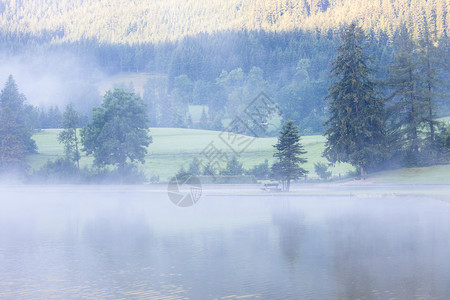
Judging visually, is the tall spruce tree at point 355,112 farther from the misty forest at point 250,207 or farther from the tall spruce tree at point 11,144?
the tall spruce tree at point 11,144

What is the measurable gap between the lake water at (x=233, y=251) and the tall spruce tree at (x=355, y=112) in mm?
18196

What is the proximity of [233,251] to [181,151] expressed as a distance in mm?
79694

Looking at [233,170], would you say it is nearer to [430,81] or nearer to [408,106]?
[408,106]

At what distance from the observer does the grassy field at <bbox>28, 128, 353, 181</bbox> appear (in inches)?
3617

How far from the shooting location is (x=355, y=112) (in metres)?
66.4

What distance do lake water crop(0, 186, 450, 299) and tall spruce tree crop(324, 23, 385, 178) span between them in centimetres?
1820

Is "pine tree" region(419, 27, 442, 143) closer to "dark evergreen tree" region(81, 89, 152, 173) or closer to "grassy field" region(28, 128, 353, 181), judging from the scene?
"grassy field" region(28, 128, 353, 181)

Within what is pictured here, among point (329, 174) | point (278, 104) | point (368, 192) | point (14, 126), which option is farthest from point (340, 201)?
point (278, 104)

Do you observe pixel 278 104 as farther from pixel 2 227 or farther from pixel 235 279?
pixel 235 279

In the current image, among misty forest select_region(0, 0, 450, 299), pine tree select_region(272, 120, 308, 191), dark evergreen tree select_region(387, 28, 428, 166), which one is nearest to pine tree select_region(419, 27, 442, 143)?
misty forest select_region(0, 0, 450, 299)

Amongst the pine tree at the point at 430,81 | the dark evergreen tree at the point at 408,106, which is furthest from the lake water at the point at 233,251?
the pine tree at the point at 430,81

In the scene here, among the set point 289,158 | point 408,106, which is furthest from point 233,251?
point 408,106

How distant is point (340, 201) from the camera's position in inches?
1902

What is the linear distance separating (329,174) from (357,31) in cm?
1900
